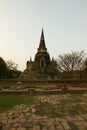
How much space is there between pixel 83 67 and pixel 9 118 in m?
27.9

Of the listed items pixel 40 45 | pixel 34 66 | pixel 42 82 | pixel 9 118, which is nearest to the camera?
pixel 9 118

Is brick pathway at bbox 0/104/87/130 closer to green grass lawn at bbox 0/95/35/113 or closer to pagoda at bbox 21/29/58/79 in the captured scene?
green grass lawn at bbox 0/95/35/113

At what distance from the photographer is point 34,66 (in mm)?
53031

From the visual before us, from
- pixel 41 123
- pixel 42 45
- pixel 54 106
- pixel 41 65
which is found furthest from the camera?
pixel 42 45

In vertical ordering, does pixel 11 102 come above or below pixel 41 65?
below

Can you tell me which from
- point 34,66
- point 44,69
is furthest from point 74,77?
point 34,66

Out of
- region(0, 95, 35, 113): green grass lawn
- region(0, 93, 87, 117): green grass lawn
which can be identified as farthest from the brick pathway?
region(0, 95, 35, 113): green grass lawn

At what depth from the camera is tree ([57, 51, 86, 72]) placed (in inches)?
1296

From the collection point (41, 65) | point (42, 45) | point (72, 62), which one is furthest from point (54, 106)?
point (42, 45)

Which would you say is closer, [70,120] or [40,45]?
[70,120]

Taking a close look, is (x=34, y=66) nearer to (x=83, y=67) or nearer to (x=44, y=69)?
(x=44, y=69)

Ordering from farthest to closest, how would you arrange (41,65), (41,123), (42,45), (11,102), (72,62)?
(42,45) < (41,65) < (72,62) < (11,102) < (41,123)

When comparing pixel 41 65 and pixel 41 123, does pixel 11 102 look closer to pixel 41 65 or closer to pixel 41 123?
pixel 41 123

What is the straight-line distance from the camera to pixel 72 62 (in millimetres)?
33062
